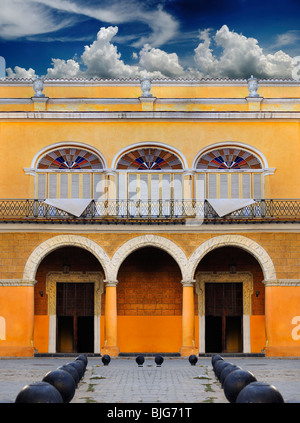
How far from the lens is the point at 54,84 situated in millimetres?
27141

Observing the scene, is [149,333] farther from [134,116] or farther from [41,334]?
[134,116]

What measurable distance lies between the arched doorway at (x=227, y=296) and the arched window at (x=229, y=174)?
2.20m

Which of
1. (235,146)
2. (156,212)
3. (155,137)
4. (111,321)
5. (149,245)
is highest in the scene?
(155,137)

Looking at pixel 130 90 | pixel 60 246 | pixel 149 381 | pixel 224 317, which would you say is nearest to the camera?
pixel 149 381

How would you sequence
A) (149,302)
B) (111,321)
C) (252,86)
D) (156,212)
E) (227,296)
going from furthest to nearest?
(252,86) → (227,296) → (149,302) → (156,212) → (111,321)

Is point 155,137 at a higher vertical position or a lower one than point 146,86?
lower

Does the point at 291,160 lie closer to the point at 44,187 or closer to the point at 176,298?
the point at 176,298

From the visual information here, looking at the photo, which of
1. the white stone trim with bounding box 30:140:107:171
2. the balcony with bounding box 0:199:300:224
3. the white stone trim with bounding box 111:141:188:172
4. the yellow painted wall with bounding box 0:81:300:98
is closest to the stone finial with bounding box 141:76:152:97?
the yellow painted wall with bounding box 0:81:300:98

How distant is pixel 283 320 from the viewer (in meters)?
23.2

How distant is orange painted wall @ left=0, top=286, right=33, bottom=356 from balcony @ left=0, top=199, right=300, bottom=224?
248 centimetres

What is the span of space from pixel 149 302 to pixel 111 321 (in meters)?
2.44

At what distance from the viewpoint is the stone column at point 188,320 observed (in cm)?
2328

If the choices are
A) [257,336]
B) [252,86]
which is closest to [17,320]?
[257,336]

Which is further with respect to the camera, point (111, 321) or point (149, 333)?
point (149, 333)
